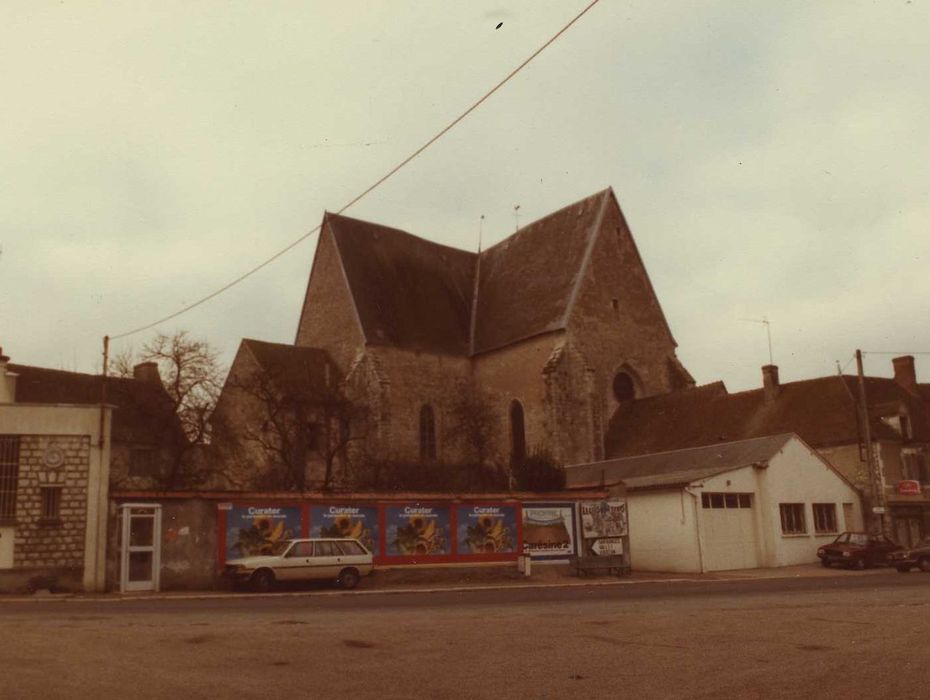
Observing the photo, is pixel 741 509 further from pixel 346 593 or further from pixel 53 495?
pixel 53 495

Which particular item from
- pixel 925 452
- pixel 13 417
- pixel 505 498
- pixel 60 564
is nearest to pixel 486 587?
pixel 505 498

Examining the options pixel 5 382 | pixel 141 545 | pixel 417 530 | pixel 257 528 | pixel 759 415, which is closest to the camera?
pixel 141 545

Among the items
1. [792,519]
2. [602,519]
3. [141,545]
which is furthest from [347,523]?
[792,519]

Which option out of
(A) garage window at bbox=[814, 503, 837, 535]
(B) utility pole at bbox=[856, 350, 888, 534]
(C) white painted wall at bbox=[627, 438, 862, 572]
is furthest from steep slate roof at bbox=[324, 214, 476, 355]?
(B) utility pole at bbox=[856, 350, 888, 534]

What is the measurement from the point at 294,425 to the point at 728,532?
15539 millimetres

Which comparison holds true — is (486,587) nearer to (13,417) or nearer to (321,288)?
(13,417)

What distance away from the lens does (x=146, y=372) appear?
39.2 metres

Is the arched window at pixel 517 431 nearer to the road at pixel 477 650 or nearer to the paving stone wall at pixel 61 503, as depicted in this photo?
the paving stone wall at pixel 61 503

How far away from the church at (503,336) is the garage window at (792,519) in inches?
399

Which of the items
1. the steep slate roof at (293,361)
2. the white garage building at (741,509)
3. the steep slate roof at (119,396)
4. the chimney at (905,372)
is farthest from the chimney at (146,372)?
the chimney at (905,372)

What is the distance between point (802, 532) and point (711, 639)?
75.1 ft

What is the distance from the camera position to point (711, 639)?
1059 cm

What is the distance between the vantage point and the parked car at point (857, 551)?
29125 mm

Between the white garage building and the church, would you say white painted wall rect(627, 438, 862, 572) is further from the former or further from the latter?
the church
